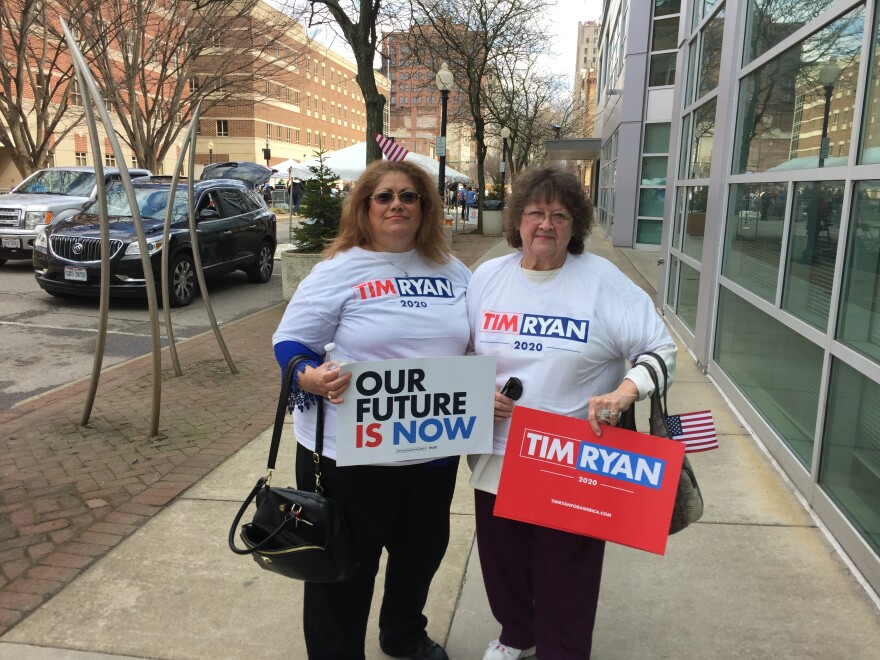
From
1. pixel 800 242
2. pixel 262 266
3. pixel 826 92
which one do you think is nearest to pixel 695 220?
pixel 800 242

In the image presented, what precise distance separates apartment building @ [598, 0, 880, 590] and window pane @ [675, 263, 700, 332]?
0.03 meters

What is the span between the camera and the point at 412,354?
2.19 meters

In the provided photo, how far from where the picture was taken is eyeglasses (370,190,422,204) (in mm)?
2242

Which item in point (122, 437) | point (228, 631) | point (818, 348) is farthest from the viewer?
point (122, 437)

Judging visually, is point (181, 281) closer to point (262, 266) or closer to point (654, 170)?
point (262, 266)

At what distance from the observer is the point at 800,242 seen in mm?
4277

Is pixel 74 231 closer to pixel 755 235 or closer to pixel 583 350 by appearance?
pixel 755 235

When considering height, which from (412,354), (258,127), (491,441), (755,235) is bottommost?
(491,441)

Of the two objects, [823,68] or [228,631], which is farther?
[823,68]

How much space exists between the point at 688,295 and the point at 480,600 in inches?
231

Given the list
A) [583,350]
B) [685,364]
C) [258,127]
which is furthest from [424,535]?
[258,127]

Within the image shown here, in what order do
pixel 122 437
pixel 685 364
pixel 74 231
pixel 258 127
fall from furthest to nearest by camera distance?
pixel 258 127, pixel 74 231, pixel 685 364, pixel 122 437

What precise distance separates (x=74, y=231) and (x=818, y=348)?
963cm

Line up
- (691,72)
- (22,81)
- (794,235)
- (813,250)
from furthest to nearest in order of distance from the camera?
(22,81), (691,72), (794,235), (813,250)
